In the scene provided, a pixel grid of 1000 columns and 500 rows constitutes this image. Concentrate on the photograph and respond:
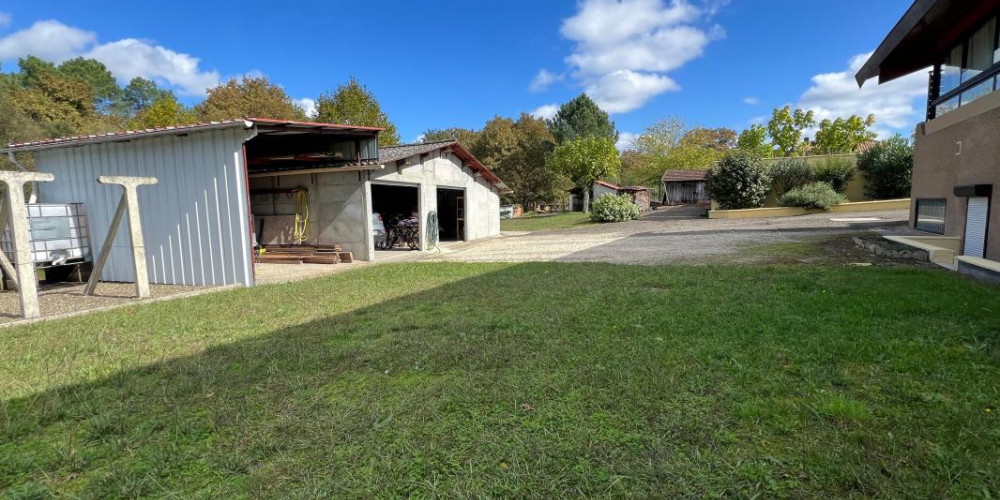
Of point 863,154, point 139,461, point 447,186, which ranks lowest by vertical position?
point 139,461

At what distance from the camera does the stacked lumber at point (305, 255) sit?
1183cm

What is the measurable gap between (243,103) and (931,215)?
33591 millimetres

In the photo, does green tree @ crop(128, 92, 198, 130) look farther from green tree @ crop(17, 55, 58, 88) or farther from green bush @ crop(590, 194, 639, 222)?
green bush @ crop(590, 194, 639, 222)

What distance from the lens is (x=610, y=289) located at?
642cm

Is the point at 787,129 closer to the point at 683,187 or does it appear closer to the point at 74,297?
the point at 683,187

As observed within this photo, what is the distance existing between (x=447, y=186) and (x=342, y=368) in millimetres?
12864

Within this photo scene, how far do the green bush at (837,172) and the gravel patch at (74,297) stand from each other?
25113 millimetres

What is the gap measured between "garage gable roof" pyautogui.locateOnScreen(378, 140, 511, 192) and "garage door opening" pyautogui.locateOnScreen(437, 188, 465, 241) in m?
1.27

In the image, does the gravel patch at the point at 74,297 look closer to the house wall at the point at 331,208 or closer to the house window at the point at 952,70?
the house wall at the point at 331,208

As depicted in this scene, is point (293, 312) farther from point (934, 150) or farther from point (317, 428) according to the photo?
point (934, 150)

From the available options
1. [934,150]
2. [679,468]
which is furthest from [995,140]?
[679,468]

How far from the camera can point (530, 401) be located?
292cm

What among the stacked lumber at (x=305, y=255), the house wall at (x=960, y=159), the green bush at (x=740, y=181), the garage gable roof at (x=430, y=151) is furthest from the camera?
the green bush at (x=740, y=181)

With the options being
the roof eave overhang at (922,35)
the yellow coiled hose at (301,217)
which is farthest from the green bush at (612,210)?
the yellow coiled hose at (301,217)
